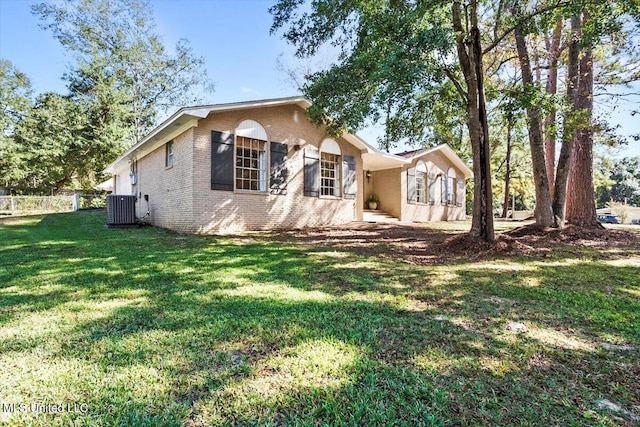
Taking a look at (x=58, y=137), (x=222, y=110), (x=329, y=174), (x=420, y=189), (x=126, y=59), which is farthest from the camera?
(x=126, y=59)

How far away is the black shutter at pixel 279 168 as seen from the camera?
35.2 feet

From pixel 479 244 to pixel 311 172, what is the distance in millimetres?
6684

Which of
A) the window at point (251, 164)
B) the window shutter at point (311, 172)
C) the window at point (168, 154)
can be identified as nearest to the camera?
the window at point (251, 164)

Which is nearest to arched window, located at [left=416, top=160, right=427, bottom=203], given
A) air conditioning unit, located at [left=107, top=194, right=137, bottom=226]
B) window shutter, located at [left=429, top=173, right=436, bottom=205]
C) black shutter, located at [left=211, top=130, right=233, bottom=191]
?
window shutter, located at [left=429, top=173, right=436, bottom=205]

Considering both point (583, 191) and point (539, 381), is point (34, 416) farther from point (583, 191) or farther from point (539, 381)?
point (583, 191)

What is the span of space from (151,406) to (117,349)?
87 centimetres

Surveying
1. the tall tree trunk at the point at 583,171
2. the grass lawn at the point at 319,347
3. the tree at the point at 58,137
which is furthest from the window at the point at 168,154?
the tree at the point at 58,137

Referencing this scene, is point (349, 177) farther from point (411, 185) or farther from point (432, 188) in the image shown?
point (432, 188)

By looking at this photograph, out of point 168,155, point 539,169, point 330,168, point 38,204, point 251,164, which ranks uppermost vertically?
point 168,155

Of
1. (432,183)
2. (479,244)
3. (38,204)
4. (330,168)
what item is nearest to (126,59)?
(38,204)

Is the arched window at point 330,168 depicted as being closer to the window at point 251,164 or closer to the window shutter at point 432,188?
the window at point 251,164

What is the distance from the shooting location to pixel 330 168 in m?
12.7

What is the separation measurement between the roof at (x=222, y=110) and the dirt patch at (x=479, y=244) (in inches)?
141

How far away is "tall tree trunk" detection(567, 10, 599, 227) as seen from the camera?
907cm
